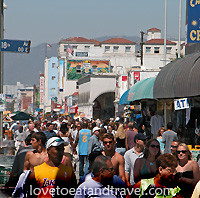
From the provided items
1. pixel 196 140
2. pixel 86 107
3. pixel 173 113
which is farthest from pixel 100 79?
pixel 196 140

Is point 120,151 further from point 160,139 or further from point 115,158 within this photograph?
point 115,158

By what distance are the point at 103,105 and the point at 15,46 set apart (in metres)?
59.4

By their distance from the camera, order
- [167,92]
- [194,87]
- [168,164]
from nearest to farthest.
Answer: [168,164] → [194,87] → [167,92]

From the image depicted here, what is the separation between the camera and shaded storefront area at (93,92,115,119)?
71.9 metres

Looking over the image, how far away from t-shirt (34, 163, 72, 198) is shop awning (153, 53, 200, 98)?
7.53 meters

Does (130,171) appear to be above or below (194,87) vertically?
below

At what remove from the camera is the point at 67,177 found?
5898mm

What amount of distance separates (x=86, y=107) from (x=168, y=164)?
66.8 metres

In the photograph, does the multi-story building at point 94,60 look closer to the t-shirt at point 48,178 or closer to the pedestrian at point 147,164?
the pedestrian at point 147,164

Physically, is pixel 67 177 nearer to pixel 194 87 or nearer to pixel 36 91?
pixel 194 87

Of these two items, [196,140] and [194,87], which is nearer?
[194,87]

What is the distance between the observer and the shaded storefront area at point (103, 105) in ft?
236

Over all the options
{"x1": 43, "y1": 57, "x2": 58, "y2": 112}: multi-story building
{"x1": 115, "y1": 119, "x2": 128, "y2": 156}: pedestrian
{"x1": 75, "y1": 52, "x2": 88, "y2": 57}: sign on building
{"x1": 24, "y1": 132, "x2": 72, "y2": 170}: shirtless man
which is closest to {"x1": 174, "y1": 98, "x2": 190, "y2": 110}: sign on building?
{"x1": 115, "y1": 119, "x2": 128, "y2": 156}: pedestrian

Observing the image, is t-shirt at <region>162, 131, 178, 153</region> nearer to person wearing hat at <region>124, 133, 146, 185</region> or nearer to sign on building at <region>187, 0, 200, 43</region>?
sign on building at <region>187, 0, 200, 43</region>
